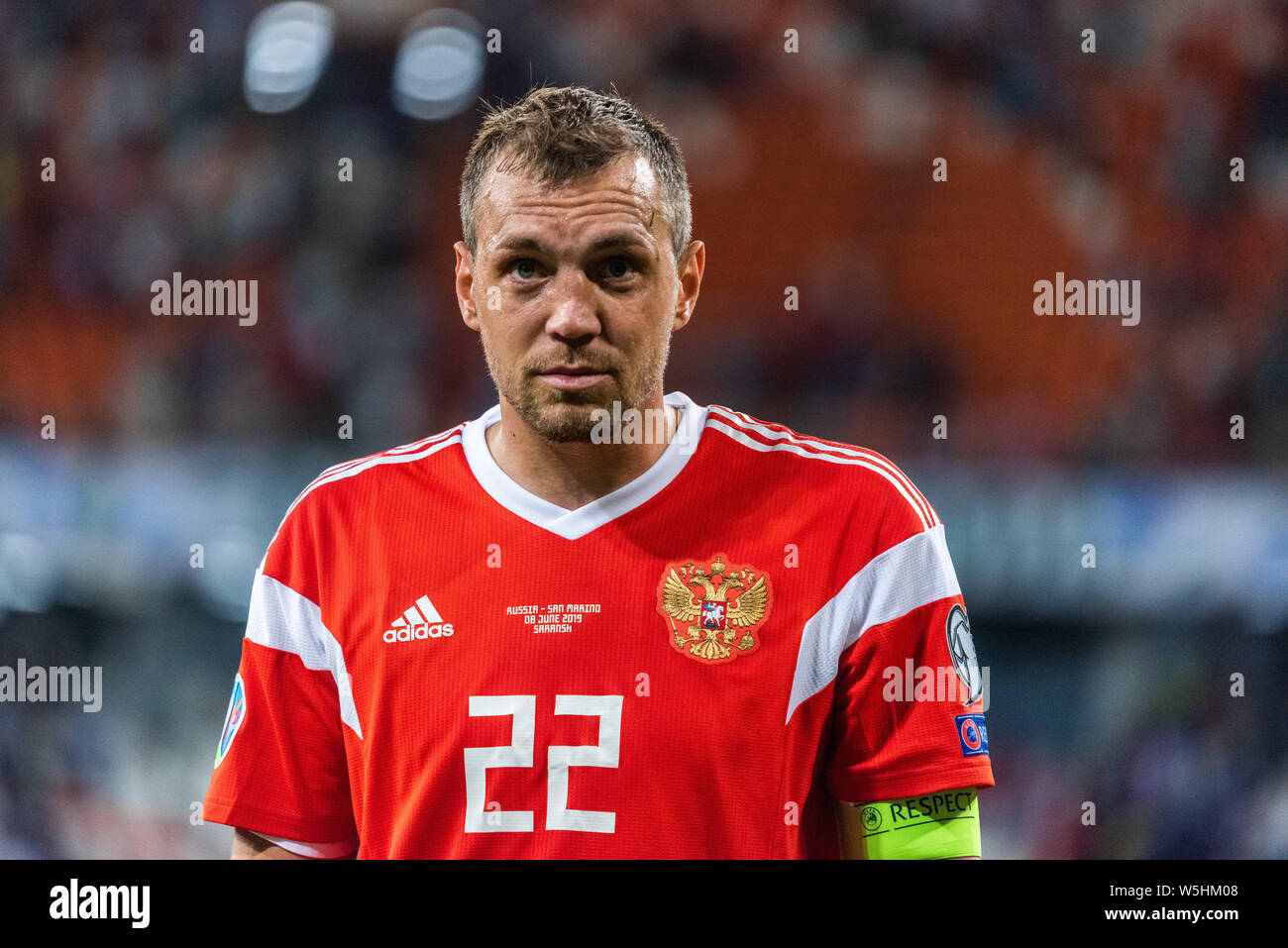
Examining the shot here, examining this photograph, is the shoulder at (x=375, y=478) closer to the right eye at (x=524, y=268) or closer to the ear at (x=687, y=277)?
the right eye at (x=524, y=268)

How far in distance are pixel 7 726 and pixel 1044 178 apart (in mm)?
3632

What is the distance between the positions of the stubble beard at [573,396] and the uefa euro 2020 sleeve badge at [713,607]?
0.27m

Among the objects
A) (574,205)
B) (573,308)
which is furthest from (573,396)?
(574,205)

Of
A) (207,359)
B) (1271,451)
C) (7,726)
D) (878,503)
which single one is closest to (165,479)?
(207,359)

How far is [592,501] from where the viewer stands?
192 cm

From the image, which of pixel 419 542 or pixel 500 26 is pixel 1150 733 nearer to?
pixel 419 542

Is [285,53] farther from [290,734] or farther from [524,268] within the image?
[290,734]

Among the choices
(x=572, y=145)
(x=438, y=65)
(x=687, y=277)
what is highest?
(x=438, y=65)

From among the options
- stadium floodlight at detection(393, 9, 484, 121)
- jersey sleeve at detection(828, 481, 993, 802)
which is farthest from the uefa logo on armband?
stadium floodlight at detection(393, 9, 484, 121)

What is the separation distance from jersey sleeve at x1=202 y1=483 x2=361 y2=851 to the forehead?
686mm

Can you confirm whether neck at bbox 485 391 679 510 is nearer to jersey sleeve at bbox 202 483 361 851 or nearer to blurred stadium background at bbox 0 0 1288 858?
jersey sleeve at bbox 202 483 361 851

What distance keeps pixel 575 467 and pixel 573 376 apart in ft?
0.55

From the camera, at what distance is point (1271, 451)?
348 cm

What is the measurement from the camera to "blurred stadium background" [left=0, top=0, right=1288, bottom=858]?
340cm
